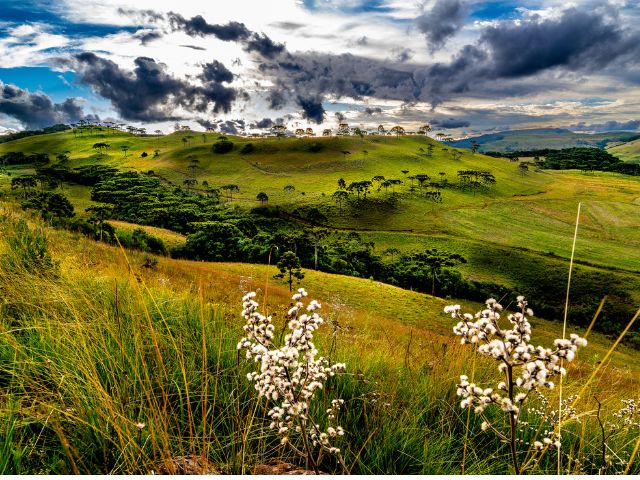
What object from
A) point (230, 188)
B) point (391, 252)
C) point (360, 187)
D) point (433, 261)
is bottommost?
point (391, 252)

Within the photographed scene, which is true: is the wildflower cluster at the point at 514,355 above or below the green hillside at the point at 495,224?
above

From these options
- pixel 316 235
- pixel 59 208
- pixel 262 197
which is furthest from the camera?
pixel 262 197

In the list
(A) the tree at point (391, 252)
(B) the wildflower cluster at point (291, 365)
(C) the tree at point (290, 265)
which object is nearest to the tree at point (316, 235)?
(A) the tree at point (391, 252)

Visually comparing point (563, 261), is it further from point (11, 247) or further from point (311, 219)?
point (11, 247)

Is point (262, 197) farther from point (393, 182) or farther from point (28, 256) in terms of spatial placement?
point (28, 256)

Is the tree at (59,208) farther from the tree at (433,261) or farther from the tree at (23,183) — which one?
the tree at (433,261)

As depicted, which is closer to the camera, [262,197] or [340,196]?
[340,196]

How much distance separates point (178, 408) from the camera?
12.9 feet

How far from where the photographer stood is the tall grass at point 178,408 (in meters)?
3.11

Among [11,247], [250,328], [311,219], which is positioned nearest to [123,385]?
[250,328]

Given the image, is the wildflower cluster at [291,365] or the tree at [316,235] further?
the tree at [316,235]

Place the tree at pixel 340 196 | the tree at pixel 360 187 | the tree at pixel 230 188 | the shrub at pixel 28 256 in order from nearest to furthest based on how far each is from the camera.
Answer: the shrub at pixel 28 256 → the tree at pixel 340 196 → the tree at pixel 360 187 → the tree at pixel 230 188

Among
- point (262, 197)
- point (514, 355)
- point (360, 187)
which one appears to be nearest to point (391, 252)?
point (360, 187)

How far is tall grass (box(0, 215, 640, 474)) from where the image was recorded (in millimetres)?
3109
